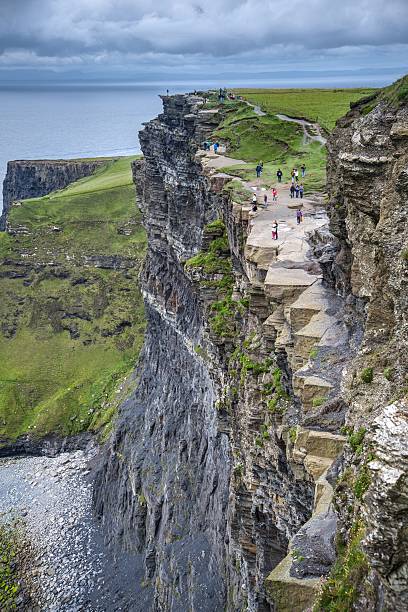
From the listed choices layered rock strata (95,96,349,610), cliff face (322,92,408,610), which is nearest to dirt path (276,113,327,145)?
layered rock strata (95,96,349,610)

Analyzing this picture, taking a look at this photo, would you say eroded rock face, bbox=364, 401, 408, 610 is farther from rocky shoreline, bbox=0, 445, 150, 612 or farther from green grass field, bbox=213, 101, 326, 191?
rocky shoreline, bbox=0, 445, 150, 612

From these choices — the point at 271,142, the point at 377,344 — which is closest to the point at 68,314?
the point at 271,142

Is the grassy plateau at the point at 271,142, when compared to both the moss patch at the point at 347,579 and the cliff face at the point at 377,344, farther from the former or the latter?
the moss patch at the point at 347,579

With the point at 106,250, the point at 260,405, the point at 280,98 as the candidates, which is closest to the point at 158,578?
the point at 260,405

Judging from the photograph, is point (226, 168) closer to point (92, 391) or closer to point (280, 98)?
point (280, 98)

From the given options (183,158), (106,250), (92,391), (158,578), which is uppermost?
(183,158)

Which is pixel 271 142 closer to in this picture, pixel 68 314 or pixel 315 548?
pixel 315 548
